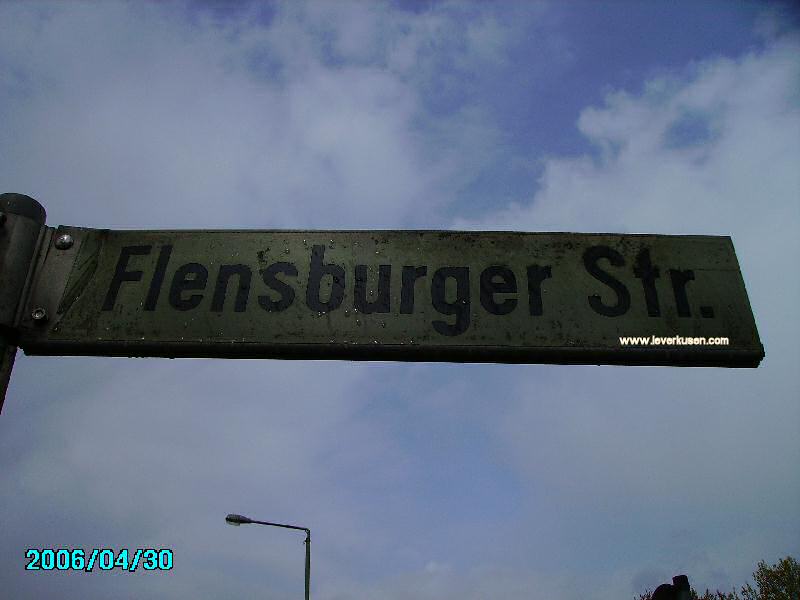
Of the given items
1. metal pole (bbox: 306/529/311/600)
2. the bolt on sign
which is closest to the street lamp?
metal pole (bbox: 306/529/311/600)

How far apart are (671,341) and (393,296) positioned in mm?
1086

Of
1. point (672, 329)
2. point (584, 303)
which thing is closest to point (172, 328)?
point (584, 303)

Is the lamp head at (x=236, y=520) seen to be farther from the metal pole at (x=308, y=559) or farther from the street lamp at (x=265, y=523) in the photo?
the metal pole at (x=308, y=559)

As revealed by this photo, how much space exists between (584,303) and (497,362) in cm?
44

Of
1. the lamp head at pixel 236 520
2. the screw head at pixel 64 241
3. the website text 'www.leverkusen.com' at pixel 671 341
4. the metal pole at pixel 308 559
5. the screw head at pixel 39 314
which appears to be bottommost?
the website text 'www.leverkusen.com' at pixel 671 341

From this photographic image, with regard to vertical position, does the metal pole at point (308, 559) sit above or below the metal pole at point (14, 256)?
above

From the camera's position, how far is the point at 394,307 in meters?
2.40

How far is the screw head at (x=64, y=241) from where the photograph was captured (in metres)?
2.54

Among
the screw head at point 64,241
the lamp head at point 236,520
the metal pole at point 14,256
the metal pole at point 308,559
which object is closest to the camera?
the metal pole at point 14,256

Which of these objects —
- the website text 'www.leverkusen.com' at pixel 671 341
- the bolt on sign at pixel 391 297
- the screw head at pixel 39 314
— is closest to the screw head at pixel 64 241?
the bolt on sign at pixel 391 297

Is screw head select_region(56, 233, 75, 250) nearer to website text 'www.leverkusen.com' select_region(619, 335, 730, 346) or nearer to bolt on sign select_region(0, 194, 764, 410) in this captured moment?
bolt on sign select_region(0, 194, 764, 410)

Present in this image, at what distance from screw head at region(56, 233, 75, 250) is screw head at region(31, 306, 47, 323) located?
0.30 m

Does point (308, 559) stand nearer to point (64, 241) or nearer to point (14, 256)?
point (64, 241)

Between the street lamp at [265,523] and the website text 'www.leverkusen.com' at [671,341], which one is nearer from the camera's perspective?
the website text 'www.leverkusen.com' at [671,341]
